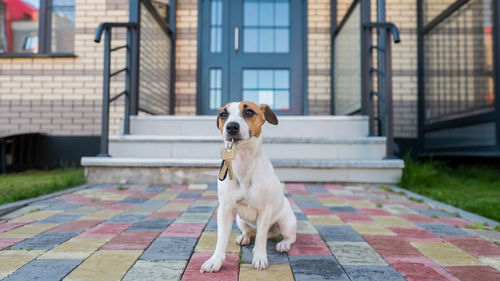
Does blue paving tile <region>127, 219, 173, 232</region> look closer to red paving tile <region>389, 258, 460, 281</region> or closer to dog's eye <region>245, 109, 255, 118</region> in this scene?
dog's eye <region>245, 109, 255, 118</region>

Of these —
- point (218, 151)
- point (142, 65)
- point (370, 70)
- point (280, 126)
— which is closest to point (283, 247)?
point (218, 151)

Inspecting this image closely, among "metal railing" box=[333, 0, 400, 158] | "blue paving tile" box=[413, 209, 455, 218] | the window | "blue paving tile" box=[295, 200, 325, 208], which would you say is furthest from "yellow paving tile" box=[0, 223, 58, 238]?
the window

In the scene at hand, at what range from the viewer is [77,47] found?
5273 millimetres

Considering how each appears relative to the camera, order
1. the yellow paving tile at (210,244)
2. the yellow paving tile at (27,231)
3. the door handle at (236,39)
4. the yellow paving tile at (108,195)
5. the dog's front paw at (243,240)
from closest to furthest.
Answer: the yellow paving tile at (210,244) < the dog's front paw at (243,240) < the yellow paving tile at (27,231) < the yellow paving tile at (108,195) < the door handle at (236,39)

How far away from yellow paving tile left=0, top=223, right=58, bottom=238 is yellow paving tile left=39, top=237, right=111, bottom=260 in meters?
0.34

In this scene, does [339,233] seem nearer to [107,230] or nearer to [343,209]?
[343,209]

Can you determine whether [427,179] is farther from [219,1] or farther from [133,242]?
[219,1]

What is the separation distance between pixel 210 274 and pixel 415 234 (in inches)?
52.0

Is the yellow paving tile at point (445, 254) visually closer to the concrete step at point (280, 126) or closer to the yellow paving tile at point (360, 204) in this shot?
the yellow paving tile at point (360, 204)

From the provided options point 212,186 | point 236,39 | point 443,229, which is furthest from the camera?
point 236,39

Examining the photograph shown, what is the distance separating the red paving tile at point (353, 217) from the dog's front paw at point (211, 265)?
1.19m

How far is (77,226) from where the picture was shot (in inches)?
77.1

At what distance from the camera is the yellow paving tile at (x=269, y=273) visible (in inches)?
48.7

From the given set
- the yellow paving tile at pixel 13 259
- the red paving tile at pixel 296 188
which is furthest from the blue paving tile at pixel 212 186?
the yellow paving tile at pixel 13 259
